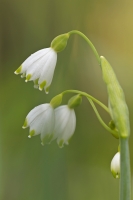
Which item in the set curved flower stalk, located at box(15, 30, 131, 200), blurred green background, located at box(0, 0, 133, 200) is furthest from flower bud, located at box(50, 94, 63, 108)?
blurred green background, located at box(0, 0, 133, 200)

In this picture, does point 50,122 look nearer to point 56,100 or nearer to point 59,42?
point 56,100

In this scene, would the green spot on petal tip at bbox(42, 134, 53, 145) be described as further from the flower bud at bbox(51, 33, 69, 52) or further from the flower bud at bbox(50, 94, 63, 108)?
the flower bud at bbox(51, 33, 69, 52)

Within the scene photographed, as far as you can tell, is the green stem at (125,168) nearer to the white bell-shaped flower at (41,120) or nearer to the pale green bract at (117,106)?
the pale green bract at (117,106)

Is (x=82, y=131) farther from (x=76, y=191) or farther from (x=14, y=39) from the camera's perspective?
(x=14, y=39)

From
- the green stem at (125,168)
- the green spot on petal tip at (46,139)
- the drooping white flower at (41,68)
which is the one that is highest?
the drooping white flower at (41,68)

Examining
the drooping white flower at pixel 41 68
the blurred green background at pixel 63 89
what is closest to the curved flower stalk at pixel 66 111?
the drooping white flower at pixel 41 68

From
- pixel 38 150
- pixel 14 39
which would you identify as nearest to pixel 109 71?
pixel 38 150
